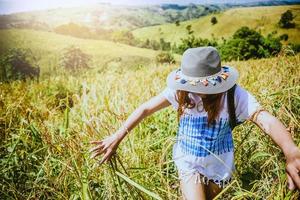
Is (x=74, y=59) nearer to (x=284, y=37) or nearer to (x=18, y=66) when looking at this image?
(x=18, y=66)

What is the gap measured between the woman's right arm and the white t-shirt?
5 centimetres

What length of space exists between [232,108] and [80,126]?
101 centimetres

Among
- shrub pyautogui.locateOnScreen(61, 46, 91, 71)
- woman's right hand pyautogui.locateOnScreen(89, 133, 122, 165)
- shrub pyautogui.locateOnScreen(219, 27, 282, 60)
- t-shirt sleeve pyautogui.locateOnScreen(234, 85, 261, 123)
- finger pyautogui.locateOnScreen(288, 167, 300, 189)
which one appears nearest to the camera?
finger pyautogui.locateOnScreen(288, 167, 300, 189)

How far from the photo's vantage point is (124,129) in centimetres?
138

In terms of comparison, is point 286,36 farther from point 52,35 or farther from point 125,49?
point 52,35

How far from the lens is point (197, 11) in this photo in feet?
13.5

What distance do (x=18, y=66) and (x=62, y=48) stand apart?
2.33 feet

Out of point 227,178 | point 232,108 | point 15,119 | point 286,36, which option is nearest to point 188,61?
point 232,108

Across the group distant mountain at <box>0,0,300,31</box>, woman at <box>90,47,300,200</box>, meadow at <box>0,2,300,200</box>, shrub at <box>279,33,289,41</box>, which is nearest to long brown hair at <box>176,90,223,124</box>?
woman at <box>90,47,300,200</box>

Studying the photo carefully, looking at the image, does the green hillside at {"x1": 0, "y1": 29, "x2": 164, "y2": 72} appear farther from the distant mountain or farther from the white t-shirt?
the white t-shirt

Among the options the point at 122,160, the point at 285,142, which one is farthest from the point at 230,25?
the point at 285,142

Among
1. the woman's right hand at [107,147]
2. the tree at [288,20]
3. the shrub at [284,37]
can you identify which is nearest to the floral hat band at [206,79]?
the woman's right hand at [107,147]

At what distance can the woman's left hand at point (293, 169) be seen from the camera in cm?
93

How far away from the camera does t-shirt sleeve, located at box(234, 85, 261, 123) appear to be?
123cm
